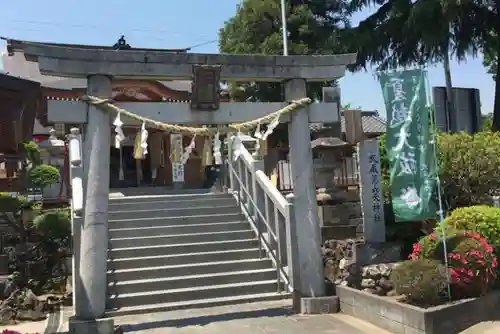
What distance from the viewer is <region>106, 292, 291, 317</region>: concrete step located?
8.73 metres

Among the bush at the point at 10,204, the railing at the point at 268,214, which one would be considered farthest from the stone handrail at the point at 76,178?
the railing at the point at 268,214

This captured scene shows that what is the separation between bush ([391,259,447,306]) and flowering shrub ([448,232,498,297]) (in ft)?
0.68

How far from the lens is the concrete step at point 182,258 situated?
9969 mm

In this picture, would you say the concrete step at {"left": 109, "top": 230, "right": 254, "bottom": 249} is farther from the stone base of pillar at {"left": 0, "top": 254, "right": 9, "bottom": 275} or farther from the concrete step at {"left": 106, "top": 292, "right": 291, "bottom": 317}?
the stone base of pillar at {"left": 0, "top": 254, "right": 9, "bottom": 275}

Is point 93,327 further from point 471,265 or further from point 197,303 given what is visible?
point 471,265

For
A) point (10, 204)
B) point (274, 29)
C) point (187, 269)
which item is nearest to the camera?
point (187, 269)

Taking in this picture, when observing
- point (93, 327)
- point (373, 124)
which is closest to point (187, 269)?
point (93, 327)

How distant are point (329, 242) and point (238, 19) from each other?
49.1 feet

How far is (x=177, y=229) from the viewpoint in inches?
449

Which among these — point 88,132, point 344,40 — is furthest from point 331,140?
point 88,132

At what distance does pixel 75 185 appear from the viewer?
8.48 meters

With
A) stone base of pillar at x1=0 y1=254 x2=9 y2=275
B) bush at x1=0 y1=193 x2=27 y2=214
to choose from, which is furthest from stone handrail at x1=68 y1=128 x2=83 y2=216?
stone base of pillar at x1=0 y1=254 x2=9 y2=275

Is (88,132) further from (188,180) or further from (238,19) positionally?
(238,19)

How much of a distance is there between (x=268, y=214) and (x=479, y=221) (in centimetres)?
389
